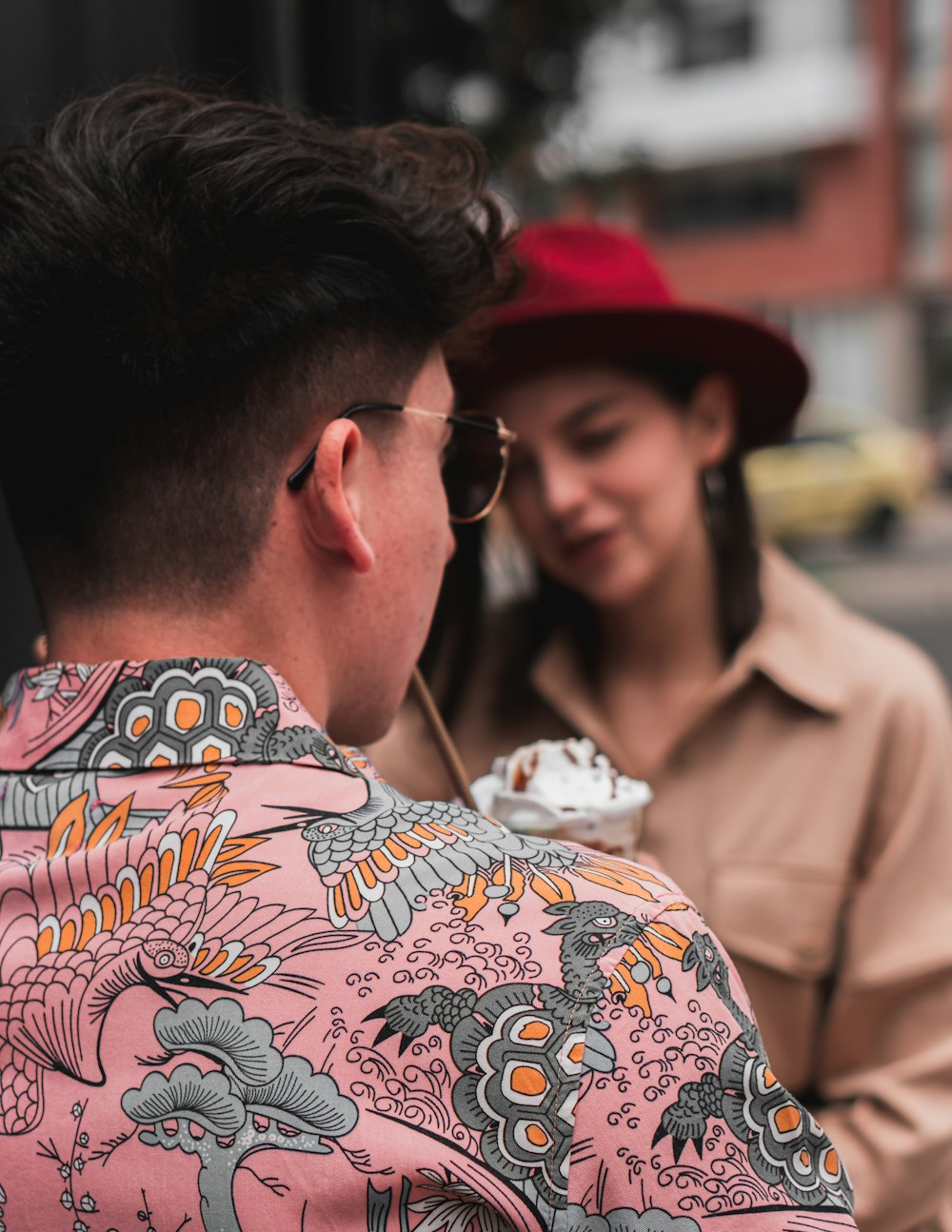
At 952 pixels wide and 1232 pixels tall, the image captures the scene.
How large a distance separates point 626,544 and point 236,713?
1183 millimetres

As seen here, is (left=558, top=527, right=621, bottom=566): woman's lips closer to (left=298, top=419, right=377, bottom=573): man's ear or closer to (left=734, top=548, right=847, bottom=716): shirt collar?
(left=734, top=548, right=847, bottom=716): shirt collar

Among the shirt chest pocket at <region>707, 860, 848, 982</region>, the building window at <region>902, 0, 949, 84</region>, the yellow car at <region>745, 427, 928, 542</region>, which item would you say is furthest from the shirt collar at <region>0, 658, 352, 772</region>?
the building window at <region>902, 0, 949, 84</region>

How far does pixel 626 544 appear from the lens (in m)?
2.05

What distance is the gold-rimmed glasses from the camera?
107 centimetres

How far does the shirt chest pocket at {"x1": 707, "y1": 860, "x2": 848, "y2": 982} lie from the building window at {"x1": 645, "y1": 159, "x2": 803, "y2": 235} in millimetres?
24342

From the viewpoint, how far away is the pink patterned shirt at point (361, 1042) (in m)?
Answer: 0.85

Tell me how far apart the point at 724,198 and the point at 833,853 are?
2493cm

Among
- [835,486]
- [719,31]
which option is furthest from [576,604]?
[719,31]

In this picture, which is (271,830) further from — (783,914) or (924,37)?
Answer: (924,37)

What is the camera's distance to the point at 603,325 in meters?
1.97

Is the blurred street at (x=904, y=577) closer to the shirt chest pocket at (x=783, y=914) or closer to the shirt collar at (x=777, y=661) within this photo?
the shirt collar at (x=777, y=661)

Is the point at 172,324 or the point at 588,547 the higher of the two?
the point at 172,324

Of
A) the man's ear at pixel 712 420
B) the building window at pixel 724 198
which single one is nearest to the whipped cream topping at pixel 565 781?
the man's ear at pixel 712 420

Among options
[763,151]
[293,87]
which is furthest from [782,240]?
[293,87]
